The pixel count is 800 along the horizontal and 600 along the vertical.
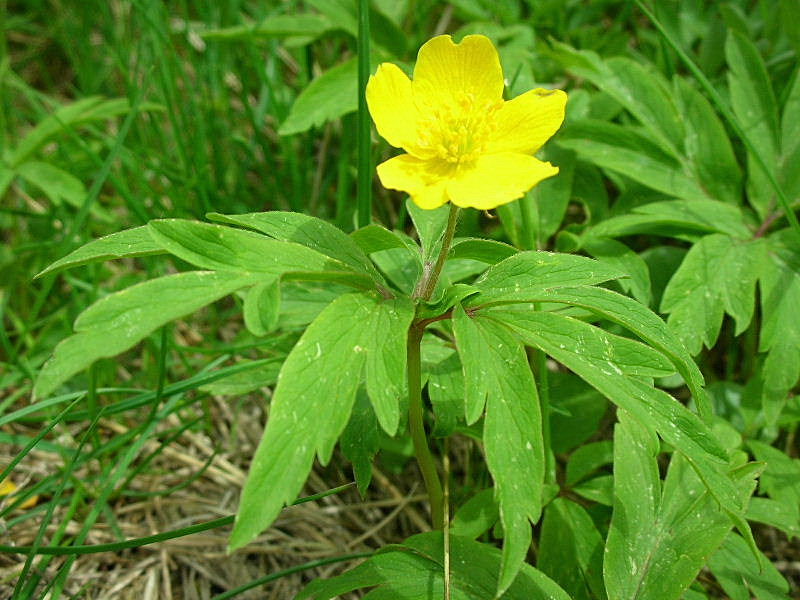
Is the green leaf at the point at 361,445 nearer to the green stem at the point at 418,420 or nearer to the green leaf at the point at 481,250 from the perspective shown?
the green stem at the point at 418,420

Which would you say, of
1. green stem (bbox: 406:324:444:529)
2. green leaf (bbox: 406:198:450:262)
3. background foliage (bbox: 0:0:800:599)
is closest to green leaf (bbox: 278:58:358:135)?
background foliage (bbox: 0:0:800:599)

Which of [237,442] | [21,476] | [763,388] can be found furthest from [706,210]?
[21,476]

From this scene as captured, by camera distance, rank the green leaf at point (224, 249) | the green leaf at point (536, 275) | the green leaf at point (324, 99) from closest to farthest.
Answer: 1. the green leaf at point (224, 249)
2. the green leaf at point (536, 275)
3. the green leaf at point (324, 99)

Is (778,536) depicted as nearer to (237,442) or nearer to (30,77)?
(237,442)

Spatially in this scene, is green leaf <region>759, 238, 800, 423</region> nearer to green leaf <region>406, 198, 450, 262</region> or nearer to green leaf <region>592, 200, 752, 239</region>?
green leaf <region>592, 200, 752, 239</region>

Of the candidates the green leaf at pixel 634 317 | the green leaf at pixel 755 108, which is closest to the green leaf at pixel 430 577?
the green leaf at pixel 634 317

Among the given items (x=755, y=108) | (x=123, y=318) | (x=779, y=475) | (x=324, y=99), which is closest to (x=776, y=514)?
(x=779, y=475)
